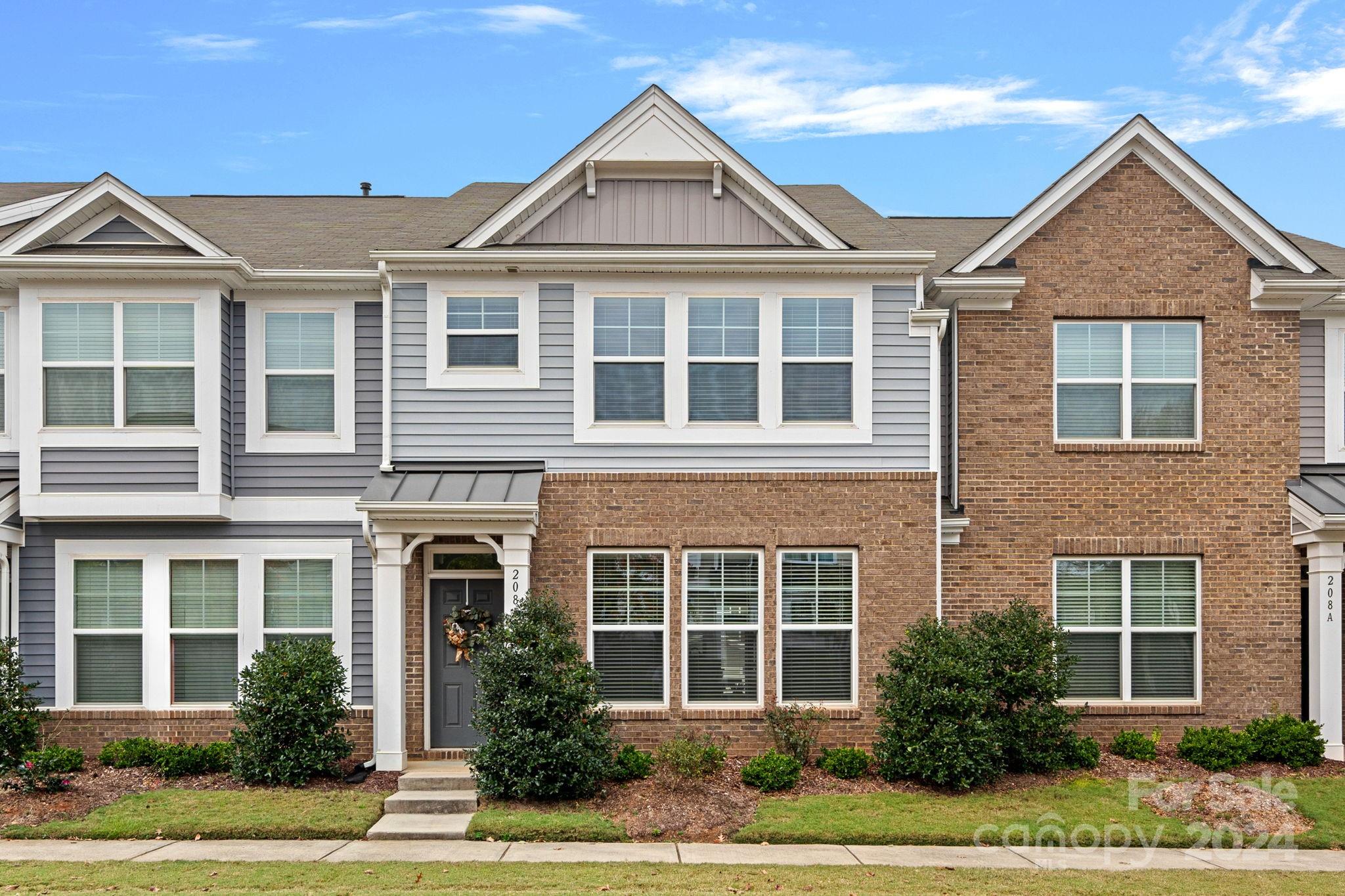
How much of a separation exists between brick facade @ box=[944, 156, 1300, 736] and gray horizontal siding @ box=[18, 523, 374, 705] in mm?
7287

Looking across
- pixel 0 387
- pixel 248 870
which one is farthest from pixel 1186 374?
pixel 0 387

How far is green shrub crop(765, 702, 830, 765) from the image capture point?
12.3 metres

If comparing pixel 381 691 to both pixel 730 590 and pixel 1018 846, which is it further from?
pixel 1018 846

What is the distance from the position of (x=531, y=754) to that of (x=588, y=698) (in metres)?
0.82

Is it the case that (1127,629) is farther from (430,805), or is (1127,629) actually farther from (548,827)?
(430,805)

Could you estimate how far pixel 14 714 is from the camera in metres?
11.4

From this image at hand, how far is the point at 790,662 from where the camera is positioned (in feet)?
42.0

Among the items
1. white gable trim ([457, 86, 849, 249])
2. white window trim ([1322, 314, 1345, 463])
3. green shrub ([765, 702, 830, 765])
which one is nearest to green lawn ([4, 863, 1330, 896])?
green shrub ([765, 702, 830, 765])

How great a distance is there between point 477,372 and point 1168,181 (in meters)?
9.10

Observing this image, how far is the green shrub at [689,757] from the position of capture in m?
11.2

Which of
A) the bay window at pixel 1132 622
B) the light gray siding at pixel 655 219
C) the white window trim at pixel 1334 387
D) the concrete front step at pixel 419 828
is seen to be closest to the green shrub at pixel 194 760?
the concrete front step at pixel 419 828

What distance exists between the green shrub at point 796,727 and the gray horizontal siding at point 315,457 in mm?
5754

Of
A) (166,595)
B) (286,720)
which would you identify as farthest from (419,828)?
(166,595)

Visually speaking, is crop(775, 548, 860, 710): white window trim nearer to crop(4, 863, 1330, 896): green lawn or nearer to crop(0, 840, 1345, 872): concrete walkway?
crop(0, 840, 1345, 872): concrete walkway
